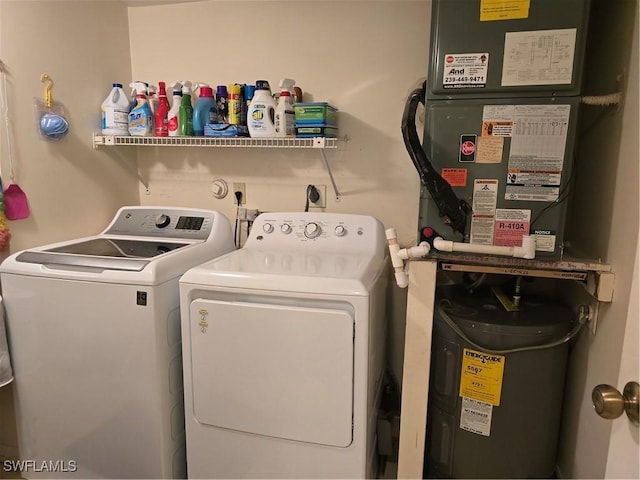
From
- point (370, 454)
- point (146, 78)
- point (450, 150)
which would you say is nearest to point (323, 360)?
point (370, 454)

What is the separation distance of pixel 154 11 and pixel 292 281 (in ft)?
5.67

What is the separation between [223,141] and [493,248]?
1.29 metres

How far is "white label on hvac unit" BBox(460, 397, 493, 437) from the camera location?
161 cm

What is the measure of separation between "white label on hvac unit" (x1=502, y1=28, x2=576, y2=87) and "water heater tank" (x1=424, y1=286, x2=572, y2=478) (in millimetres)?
817

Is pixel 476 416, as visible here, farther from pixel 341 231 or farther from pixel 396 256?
pixel 341 231

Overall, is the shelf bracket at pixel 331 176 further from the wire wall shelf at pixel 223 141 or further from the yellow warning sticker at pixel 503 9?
the yellow warning sticker at pixel 503 9

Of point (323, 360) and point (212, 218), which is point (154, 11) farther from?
point (323, 360)

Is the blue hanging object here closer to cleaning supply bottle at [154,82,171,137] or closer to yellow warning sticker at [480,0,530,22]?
cleaning supply bottle at [154,82,171,137]

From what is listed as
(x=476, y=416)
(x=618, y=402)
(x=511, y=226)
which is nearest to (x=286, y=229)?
(x=511, y=226)

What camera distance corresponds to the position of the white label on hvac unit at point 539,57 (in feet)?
4.09

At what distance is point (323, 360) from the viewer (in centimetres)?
143

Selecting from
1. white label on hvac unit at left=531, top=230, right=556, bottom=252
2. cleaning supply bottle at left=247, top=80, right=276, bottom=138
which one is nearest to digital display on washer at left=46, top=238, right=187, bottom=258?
cleaning supply bottle at left=247, top=80, right=276, bottom=138

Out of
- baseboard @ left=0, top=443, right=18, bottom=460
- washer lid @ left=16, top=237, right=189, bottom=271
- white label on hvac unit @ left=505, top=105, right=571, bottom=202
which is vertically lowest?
baseboard @ left=0, top=443, right=18, bottom=460

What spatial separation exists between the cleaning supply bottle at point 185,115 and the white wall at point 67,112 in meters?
0.44
